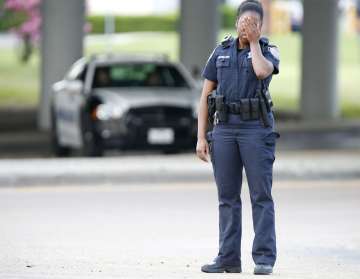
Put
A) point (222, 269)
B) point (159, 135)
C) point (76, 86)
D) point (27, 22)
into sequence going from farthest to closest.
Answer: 1. point (27, 22)
2. point (76, 86)
3. point (159, 135)
4. point (222, 269)

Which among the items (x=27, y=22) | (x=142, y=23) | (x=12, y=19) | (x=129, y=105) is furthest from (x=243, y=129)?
(x=142, y=23)

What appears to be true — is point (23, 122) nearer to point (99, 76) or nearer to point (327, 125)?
point (327, 125)

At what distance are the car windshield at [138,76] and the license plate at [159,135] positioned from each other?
1.21m

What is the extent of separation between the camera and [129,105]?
2055cm

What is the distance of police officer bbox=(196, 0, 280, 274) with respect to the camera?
9.84m

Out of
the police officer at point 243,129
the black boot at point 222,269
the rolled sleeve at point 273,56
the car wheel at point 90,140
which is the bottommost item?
the car wheel at point 90,140

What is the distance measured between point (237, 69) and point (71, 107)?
12.3m

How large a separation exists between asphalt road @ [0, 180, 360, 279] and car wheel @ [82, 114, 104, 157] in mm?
3268

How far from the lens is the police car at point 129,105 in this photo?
2056 cm

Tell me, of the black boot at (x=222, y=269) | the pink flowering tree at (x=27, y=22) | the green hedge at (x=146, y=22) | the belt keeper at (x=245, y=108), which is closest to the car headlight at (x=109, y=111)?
the black boot at (x=222, y=269)

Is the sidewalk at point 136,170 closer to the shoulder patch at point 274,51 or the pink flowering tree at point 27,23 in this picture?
the shoulder patch at point 274,51

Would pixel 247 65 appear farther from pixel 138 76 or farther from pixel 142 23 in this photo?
pixel 142 23

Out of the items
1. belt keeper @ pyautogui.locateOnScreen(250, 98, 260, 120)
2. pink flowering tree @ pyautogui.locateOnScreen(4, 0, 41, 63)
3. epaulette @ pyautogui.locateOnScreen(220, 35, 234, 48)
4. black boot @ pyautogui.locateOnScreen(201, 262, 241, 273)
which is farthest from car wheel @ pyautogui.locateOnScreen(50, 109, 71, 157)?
pink flowering tree @ pyautogui.locateOnScreen(4, 0, 41, 63)

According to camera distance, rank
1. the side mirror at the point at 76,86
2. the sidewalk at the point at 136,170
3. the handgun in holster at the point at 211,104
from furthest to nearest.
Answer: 1. the side mirror at the point at 76,86
2. the sidewalk at the point at 136,170
3. the handgun in holster at the point at 211,104
